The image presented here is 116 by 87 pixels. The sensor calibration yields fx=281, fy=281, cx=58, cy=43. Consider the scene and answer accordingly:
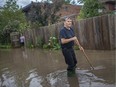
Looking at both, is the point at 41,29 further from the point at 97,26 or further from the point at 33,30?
the point at 97,26

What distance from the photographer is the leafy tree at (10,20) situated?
99.5 feet

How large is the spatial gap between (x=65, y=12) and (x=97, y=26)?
3576 centimetres

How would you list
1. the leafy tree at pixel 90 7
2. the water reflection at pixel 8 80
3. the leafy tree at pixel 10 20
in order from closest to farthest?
the water reflection at pixel 8 80 < the leafy tree at pixel 90 7 < the leafy tree at pixel 10 20

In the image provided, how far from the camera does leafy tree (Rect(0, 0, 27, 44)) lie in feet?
99.5

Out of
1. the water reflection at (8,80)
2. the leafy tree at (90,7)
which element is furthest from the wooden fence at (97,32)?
the leafy tree at (90,7)

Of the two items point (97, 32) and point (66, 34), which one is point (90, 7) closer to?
point (97, 32)

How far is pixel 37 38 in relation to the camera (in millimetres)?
22484

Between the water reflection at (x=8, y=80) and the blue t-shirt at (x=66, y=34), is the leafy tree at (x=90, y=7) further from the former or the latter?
the blue t-shirt at (x=66, y=34)

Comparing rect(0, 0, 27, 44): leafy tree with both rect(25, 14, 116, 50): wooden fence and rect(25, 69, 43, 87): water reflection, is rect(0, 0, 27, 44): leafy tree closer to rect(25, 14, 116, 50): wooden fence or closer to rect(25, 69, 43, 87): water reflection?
rect(25, 14, 116, 50): wooden fence

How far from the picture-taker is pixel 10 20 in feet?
115

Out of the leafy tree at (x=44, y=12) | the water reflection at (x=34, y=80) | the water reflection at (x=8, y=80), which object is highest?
the leafy tree at (x=44, y=12)

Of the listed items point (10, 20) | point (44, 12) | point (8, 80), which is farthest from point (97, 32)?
point (10, 20)

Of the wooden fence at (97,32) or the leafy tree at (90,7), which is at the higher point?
the leafy tree at (90,7)

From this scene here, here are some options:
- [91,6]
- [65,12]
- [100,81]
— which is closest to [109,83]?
[100,81]
